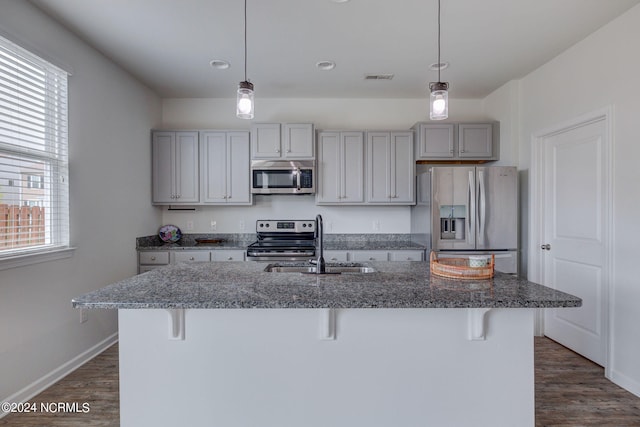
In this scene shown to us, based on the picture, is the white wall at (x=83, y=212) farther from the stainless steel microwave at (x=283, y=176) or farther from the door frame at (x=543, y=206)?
the door frame at (x=543, y=206)

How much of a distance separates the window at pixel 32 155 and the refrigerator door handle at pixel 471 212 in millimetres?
3632

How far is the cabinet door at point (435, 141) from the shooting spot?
12.8ft

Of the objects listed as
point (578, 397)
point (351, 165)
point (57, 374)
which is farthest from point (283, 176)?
point (578, 397)

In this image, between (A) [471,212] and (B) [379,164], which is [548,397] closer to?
(A) [471,212]

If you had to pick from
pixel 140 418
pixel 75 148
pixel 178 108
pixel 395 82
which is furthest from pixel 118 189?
pixel 395 82

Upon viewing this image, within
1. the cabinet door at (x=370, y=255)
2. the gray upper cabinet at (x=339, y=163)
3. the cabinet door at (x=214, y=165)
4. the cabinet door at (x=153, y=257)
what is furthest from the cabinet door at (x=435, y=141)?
the cabinet door at (x=153, y=257)

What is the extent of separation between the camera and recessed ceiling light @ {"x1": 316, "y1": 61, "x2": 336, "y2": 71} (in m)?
3.20

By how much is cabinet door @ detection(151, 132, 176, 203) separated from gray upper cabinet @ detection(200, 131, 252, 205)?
374 millimetres

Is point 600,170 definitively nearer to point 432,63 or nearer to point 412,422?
point 432,63

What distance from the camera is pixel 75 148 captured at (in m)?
2.71

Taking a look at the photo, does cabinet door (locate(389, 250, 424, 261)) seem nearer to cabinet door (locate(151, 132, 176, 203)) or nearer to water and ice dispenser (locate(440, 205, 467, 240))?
water and ice dispenser (locate(440, 205, 467, 240))

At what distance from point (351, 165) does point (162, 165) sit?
222 cm

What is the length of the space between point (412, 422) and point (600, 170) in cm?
249

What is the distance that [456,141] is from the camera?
3.92 meters
